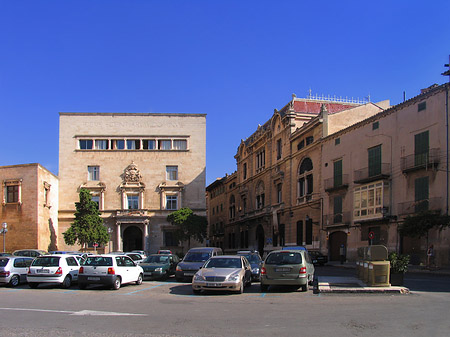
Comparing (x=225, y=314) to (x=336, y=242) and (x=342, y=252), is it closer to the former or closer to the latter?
(x=342, y=252)

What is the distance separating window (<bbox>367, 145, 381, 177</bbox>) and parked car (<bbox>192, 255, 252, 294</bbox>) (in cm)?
2144

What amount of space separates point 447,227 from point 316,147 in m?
18.7

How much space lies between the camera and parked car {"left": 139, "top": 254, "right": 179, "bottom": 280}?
23.7 m

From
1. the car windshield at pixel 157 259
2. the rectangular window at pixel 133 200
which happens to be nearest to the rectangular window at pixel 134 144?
the rectangular window at pixel 133 200

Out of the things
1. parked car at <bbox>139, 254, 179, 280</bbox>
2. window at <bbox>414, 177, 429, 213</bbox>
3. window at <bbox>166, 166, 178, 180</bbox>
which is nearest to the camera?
parked car at <bbox>139, 254, 179, 280</bbox>

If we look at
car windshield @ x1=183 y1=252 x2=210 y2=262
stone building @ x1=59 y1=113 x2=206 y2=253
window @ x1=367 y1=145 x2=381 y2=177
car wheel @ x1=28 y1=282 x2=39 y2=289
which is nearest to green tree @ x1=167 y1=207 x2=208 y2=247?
stone building @ x1=59 y1=113 x2=206 y2=253

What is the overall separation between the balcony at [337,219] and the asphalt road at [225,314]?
22.5 meters

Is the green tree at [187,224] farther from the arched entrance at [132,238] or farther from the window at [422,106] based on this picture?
the window at [422,106]

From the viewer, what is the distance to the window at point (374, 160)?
36.0 metres

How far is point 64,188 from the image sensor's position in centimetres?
5722

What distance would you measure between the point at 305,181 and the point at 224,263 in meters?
32.1

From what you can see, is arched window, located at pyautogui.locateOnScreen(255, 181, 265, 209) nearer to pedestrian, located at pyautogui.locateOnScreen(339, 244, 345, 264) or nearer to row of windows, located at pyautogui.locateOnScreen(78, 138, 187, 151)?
row of windows, located at pyautogui.locateOnScreen(78, 138, 187, 151)

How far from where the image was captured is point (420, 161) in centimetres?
3119

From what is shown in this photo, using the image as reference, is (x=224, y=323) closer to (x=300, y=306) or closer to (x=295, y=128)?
(x=300, y=306)
